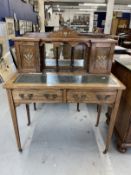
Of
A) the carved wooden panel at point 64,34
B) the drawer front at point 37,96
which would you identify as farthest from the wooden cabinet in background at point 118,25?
the drawer front at point 37,96

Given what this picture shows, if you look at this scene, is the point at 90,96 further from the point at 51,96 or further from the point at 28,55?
the point at 28,55

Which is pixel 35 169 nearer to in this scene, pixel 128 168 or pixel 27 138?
pixel 27 138

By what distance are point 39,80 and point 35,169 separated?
832 millimetres

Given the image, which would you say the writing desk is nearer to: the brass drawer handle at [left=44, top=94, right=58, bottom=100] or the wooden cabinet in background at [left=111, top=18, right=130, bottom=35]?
the brass drawer handle at [left=44, top=94, right=58, bottom=100]

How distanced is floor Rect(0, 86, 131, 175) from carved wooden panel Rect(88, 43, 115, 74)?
833 mm

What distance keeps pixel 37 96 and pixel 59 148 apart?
722mm

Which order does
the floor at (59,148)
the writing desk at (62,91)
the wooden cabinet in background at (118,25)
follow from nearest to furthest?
1. the writing desk at (62,91)
2. the floor at (59,148)
3. the wooden cabinet in background at (118,25)

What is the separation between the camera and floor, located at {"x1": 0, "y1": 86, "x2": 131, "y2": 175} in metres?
1.43

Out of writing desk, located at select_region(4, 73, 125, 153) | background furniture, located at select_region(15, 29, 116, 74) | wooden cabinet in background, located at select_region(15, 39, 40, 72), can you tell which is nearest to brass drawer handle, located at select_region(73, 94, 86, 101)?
writing desk, located at select_region(4, 73, 125, 153)

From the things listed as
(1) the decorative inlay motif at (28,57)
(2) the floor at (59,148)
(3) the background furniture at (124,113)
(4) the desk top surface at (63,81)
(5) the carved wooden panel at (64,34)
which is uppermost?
(5) the carved wooden panel at (64,34)

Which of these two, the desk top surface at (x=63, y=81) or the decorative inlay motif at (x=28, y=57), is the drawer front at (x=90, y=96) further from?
the decorative inlay motif at (x=28, y=57)

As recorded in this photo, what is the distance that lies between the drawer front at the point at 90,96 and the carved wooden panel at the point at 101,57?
1.21ft

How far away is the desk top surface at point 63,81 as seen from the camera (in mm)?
1246

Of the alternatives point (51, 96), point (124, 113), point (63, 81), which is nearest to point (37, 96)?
point (51, 96)
